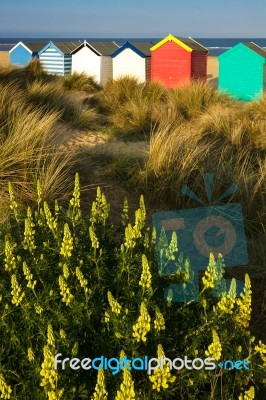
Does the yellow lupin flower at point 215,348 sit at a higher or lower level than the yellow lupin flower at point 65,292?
lower

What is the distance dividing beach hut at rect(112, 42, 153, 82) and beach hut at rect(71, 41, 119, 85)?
2.33 feet

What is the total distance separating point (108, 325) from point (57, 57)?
2044 centimetres

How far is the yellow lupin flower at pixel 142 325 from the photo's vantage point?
221 cm

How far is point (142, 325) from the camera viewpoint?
2230 millimetres

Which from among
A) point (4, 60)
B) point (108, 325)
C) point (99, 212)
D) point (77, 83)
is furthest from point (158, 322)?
point (4, 60)

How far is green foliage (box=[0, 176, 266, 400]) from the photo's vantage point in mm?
2242

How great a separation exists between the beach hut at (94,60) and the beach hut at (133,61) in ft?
2.33

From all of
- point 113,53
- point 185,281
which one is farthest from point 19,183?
point 113,53

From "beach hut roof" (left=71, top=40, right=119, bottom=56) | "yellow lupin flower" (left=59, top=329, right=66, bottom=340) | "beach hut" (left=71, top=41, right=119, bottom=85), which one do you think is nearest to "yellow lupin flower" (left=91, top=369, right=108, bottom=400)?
"yellow lupin flower" (left=59, top=329, right=66, bottom=340)

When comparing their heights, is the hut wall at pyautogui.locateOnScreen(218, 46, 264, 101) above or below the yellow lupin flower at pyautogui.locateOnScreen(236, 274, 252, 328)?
above

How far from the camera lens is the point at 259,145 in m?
7.39

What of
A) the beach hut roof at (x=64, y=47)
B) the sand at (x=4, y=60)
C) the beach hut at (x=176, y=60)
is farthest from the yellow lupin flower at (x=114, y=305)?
the beach hut roof at (x=64, y=47)

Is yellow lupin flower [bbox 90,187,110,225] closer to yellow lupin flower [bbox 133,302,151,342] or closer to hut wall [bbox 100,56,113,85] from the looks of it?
yellow lupin flower [bbox 133,302,151,342]

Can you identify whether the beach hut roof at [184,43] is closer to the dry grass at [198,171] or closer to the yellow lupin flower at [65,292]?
the dry grass at [198,171]
